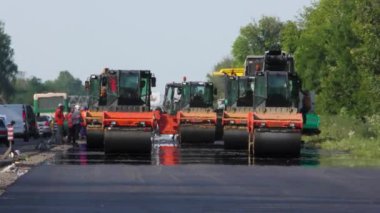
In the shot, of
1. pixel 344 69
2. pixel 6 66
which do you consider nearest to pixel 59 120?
pixel 344 69

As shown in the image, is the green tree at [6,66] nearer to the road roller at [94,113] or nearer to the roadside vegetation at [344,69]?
the roadside vegetation at [344,69]

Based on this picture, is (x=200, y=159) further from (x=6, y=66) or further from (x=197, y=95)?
(x=6, y=66)

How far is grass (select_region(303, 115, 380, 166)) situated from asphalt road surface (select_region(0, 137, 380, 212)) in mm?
2119

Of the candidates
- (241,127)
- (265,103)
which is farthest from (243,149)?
(265,103)

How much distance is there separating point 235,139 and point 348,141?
7959 mm

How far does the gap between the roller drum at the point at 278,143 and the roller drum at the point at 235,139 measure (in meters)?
5.50

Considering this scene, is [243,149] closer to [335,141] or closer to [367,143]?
[367,143]

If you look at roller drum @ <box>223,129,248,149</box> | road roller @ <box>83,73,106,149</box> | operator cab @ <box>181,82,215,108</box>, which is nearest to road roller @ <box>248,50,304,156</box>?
roller drum @ <box>223,129,248,149</box>

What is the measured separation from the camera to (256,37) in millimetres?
147500

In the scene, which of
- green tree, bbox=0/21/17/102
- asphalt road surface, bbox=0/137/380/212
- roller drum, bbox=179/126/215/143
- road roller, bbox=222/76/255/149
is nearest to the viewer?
asphalt road surface, bbox=0/137/380/212

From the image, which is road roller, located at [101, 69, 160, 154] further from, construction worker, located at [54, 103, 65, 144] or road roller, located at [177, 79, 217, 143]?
construction worker, located at [54, 103, 65, 144]

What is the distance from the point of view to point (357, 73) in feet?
229

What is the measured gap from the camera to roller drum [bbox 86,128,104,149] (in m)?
40.6

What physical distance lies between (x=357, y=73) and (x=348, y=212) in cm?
5308
